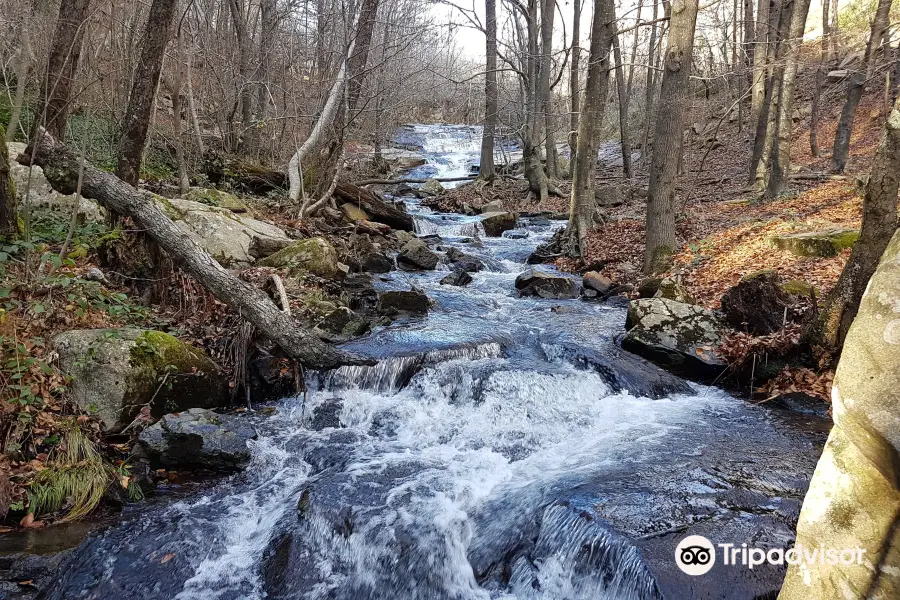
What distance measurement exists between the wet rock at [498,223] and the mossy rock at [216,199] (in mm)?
7654

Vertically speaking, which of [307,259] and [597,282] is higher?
[307,259]

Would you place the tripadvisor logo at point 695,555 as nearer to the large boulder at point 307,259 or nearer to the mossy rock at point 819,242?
→ the mossy rock at point 819,242

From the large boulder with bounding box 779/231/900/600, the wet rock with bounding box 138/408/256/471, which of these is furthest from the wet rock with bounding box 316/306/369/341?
the large boulder with bounding box 779/231/900/600

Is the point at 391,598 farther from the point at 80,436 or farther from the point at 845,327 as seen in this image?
the point at 845,327

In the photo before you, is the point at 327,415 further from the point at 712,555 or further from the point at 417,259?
the point at 417,259

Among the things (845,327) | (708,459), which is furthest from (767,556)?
(845,327)

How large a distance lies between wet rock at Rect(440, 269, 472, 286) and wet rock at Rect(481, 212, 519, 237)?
4745mm

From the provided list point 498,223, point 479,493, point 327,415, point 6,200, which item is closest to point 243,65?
point 498,223

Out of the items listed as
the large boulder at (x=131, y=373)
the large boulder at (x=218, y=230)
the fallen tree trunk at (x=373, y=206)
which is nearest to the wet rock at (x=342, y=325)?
the large boulder at (x=218, y=230)

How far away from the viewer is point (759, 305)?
701 centimetres

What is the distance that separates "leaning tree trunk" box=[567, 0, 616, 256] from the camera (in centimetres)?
1185

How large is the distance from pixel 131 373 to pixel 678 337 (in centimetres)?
682

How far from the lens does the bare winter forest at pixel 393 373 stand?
3816mm

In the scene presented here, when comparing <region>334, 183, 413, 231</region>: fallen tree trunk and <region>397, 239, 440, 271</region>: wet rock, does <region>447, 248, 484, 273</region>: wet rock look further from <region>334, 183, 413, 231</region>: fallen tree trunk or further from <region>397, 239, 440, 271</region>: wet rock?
<region>334, 183, 413, 231</region>: fallen tree trunk
